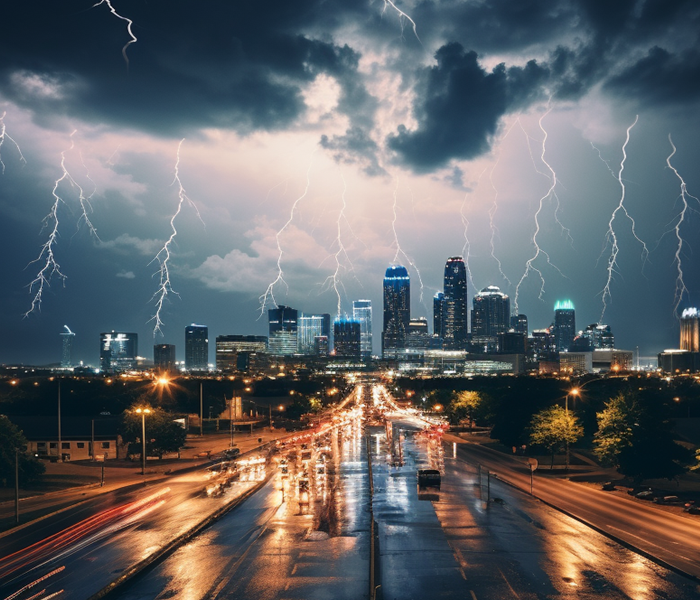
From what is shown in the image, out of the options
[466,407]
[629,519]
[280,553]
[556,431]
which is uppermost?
[556,431]

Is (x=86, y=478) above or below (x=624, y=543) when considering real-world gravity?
below

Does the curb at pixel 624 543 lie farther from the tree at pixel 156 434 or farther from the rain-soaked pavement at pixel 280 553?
the tree at pixel 156 434

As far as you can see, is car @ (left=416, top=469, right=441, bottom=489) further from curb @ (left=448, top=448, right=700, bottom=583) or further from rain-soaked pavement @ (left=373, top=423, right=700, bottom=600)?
curb @ (left=448, top=448, right=700, bottom=583)

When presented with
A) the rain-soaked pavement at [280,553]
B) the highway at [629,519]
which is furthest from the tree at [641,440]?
the rain-soaked pavement at [280,553]

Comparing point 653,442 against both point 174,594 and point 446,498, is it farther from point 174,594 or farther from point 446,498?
point 174,594

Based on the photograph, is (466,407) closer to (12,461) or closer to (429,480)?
(429,480)

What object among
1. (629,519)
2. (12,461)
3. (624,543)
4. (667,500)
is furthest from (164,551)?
(667,500)
